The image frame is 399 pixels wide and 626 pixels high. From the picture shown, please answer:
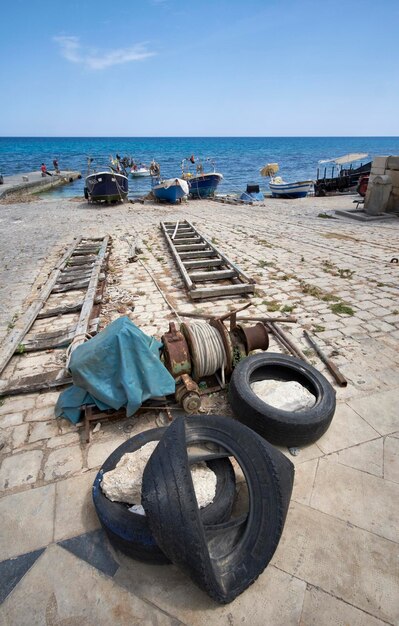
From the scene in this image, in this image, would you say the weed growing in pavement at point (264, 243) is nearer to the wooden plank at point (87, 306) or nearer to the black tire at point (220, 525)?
the wooden plank at point (87, 306)

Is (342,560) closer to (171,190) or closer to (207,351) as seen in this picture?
(207,351)

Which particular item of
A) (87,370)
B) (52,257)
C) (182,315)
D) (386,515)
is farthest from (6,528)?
(52,257)

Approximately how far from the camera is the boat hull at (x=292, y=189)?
102 feet

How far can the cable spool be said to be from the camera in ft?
14.5

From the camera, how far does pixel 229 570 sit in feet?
7.90

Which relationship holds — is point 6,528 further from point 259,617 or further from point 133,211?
point 133,211

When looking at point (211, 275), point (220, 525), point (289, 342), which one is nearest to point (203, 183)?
point (211, 275)

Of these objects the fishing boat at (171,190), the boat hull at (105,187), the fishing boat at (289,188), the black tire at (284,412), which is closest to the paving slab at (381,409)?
the black tire at (284,412)

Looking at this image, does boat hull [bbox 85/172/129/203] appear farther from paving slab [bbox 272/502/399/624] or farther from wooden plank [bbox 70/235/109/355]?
paving slab [bbox 272/502/399/624]

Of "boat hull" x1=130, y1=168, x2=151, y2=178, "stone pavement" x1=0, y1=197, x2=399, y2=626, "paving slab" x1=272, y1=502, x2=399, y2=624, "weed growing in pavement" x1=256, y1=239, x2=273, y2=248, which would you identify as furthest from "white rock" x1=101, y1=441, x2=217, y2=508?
"boat hull" x1=130, y1=168, x2=151, y2=178

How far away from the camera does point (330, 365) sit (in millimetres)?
5090

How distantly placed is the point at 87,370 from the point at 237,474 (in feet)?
7.17

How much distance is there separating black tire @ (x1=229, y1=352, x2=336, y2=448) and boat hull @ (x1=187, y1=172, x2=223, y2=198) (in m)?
28.5

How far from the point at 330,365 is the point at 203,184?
28443mm
